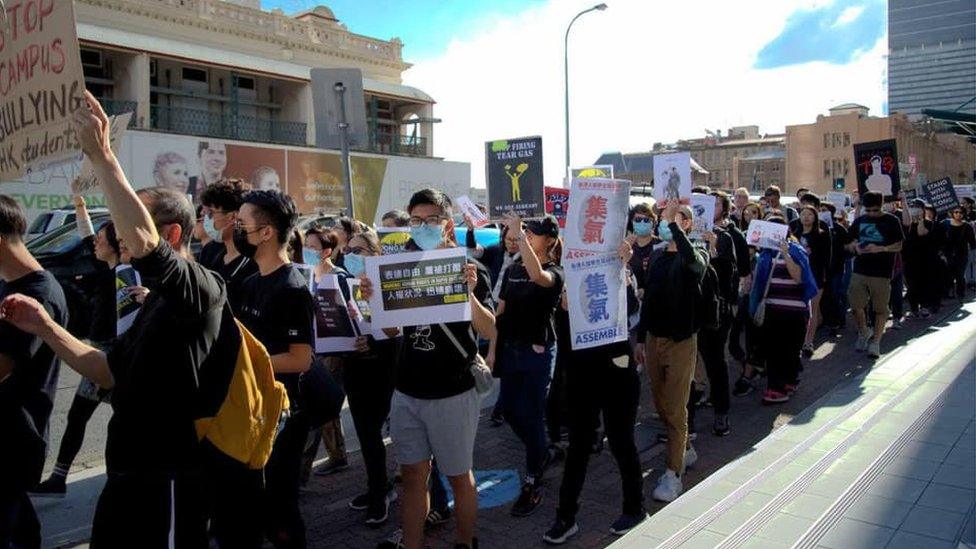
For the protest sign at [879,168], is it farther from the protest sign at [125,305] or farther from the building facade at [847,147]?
the building facade at [847,147]

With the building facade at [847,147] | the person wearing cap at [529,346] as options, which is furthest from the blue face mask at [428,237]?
the building facade at [847,147]

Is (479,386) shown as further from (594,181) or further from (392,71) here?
(392,71)

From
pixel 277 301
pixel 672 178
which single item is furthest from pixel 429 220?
pixel 672 178

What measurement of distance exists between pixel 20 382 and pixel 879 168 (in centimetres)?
1087

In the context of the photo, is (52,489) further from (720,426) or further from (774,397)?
(774,397)

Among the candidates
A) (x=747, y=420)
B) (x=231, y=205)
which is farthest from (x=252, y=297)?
(x=747, y=420)

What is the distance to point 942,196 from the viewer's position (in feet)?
44.4

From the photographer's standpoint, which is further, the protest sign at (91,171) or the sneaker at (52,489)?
the sneaker at (52,489)

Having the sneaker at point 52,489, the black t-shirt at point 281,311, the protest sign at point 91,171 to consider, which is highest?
the protest sign at point 91,171

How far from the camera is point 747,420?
270 inches

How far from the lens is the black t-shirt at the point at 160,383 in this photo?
98.2 inches

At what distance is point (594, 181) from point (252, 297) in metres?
2.10

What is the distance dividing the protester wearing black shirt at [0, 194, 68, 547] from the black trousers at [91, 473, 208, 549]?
100 cm

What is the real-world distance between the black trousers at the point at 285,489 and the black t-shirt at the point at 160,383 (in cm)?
119
